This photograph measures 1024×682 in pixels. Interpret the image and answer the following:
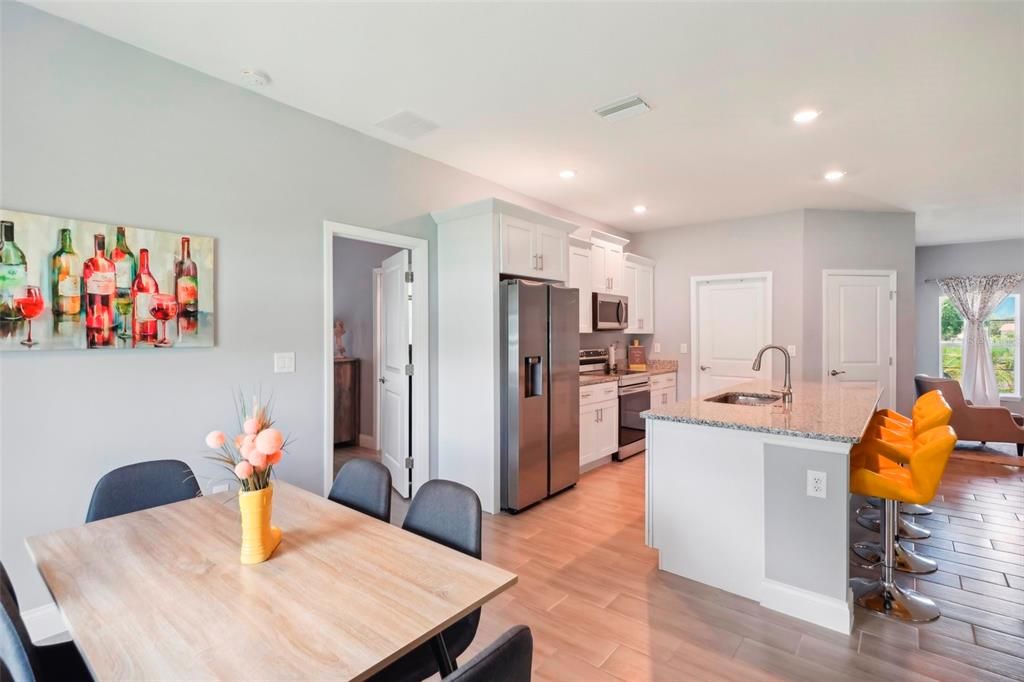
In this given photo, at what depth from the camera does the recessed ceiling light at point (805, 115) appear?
10.00 feet

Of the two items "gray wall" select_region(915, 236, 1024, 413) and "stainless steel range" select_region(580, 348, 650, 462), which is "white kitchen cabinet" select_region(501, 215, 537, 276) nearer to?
"stainless steel range" select_region(580, 348, 650, 462)

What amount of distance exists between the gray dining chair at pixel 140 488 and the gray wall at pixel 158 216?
416mm

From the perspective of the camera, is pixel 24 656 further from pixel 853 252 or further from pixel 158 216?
pixel 853 252

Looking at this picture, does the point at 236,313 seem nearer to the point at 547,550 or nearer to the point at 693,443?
the point at 547,550

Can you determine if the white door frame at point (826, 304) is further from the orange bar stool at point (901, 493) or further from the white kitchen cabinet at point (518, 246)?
the white kitchen cabinet at point (518, 246)

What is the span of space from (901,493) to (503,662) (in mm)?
2322

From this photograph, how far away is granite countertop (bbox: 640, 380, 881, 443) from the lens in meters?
2.29

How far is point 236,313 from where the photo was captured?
275 centimetres

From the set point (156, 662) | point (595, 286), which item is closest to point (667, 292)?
point (595, 286)

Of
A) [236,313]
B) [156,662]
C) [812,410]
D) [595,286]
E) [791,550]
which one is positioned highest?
[595,286]

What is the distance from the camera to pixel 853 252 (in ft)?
18.0

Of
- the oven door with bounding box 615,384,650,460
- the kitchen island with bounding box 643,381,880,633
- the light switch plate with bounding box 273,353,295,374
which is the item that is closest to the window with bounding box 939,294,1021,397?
the oven door with bounding box 615,384,650,460

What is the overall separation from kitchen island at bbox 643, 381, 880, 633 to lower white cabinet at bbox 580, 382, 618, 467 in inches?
65.9

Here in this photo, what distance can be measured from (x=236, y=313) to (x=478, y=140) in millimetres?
2006
